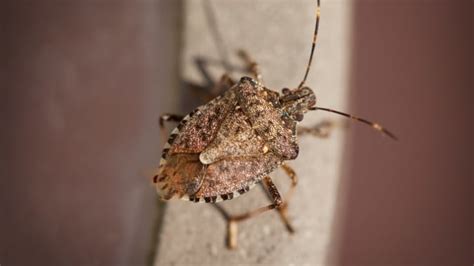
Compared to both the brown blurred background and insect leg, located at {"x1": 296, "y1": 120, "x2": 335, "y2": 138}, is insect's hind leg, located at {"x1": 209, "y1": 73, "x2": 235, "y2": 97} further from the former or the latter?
insect leg, located at {"x1": 296, "y1": 120, "x2": 335, "y2": 138}

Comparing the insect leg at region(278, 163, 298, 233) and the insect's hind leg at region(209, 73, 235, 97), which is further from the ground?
the insect's hind leg at region(209, 73, 235, 97)

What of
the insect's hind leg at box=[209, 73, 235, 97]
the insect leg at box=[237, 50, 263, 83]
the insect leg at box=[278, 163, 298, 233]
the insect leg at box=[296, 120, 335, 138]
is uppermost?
the insect leg at box=[237, 50, 263, 83]

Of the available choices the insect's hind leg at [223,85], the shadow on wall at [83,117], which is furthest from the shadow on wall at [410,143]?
the shadow on wall at [83,117]

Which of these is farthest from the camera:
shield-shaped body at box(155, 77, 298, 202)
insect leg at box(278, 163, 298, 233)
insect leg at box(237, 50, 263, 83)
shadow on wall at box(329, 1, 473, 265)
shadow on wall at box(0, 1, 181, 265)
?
shadow on wall at box(329, 1, 473, 265)

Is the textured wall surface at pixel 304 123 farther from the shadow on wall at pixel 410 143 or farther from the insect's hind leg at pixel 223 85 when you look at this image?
the shadow on wall at pixel 410 143

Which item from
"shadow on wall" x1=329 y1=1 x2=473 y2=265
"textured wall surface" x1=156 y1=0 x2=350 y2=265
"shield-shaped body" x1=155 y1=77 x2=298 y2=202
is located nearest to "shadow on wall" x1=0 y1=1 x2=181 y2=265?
"textured wall surface" x1=156 y1=0 x2=350 y2=265

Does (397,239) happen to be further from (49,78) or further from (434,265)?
(49,78)

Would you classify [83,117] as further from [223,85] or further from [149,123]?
[223,85]

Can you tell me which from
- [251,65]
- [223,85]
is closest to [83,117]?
[223,85]
